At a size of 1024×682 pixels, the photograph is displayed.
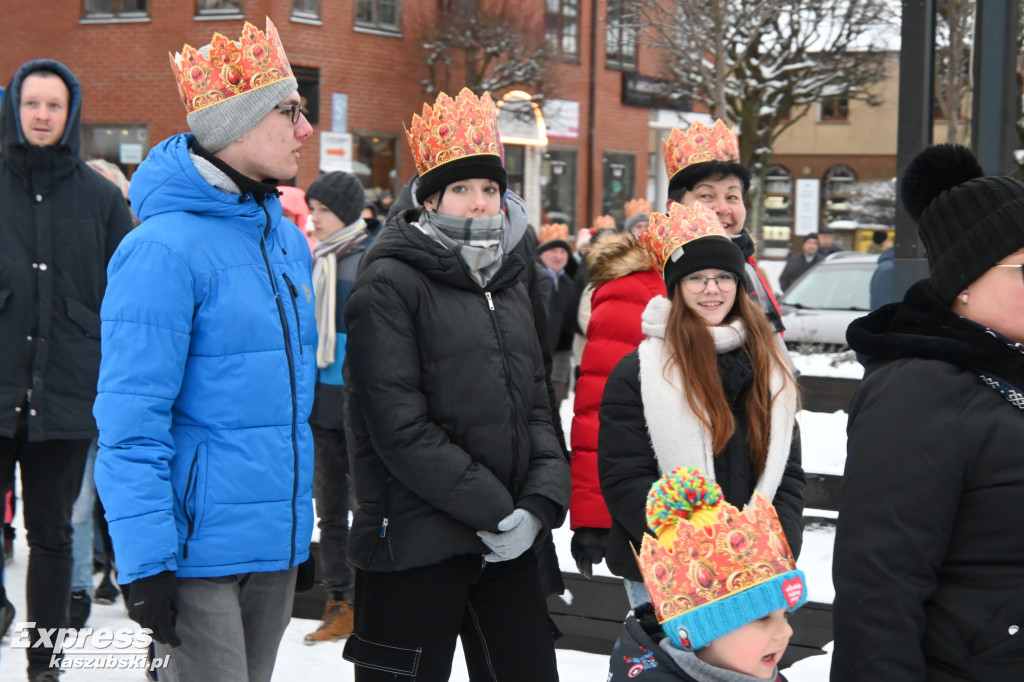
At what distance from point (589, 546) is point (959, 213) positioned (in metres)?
1.95

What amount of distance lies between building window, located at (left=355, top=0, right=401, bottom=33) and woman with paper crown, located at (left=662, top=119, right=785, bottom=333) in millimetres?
20685

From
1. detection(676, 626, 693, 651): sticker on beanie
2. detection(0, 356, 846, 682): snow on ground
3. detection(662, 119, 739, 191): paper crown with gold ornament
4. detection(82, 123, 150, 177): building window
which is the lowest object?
detection(0, 356, 846, 682): snow on ground

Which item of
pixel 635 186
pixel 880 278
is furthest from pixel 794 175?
pixel 880 278

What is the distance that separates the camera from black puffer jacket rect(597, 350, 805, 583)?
3.47 m

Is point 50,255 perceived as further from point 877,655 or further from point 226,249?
point 877,655

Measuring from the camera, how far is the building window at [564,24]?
2722 cm

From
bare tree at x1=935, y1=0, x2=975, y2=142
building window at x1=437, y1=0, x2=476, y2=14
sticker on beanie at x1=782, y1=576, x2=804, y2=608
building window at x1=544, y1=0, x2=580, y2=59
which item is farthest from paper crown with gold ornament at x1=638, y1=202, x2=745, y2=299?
building window at x1=544, y1=0, x2=580, y2=59

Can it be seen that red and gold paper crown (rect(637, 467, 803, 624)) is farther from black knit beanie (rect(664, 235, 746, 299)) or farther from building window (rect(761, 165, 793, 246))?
building window (rect(761, 165, 793, 246))

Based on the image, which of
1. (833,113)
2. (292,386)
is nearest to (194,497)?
(292,386)

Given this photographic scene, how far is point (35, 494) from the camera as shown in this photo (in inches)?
177

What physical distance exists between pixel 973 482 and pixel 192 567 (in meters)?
1.76

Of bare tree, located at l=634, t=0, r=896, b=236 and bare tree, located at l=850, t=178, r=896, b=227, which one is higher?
bare tree, located at l=634, t=0, r=896, b=236

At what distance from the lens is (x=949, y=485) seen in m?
2.20

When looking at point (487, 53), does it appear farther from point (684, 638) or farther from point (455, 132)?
point (684, 638)
